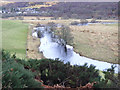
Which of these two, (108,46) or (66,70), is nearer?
(66,70)

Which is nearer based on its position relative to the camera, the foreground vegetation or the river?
the foreground vegetation

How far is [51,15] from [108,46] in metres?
34.5

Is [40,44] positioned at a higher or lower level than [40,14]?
lower

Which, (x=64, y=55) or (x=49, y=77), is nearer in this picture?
(x=49, y=77)

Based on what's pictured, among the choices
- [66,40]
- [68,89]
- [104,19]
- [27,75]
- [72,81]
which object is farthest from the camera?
[104,19]

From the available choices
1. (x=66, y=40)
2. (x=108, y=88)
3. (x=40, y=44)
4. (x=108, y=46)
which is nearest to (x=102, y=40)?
(x=108, y=46)

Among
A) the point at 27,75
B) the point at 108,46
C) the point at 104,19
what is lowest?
the point at 108,46

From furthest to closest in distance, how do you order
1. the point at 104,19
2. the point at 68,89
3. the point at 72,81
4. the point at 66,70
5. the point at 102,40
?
the point at 104,19, the point at 102,40, the point at 66,70, the point at 72,81, the point at 68,89

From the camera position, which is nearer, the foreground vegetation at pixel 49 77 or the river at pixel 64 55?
the foreground vegetation at pixel 49 77

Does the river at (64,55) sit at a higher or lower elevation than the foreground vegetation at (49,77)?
lower

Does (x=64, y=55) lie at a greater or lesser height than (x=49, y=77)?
lesser

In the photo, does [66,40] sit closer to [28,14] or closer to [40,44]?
[40,44]

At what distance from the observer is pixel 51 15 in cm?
5369

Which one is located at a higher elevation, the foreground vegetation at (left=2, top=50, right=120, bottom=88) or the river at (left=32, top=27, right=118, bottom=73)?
the foreground vegetation at (left=2, top=50, right=120, bottom=88)
